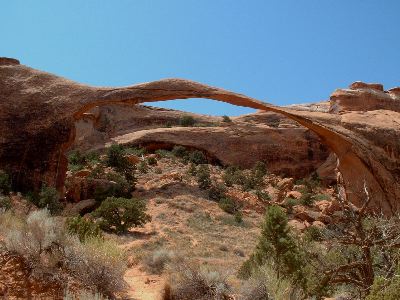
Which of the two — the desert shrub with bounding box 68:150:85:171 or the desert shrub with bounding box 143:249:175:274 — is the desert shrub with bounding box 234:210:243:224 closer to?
the desert shrub with bounding box 143:249:175:274

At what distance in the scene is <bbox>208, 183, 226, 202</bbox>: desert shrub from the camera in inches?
710

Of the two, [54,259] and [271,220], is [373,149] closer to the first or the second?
[271,220]

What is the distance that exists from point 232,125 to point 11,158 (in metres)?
17.7

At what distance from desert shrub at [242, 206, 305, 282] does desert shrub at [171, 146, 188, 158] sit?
53.0 feet

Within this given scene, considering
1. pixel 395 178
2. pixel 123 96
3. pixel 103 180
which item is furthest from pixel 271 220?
pixel 103 180

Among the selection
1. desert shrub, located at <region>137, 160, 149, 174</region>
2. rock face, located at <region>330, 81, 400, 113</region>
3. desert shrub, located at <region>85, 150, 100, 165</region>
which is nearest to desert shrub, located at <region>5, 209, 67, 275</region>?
desert shrub, located at <region>137, 160, 149, 174</region>

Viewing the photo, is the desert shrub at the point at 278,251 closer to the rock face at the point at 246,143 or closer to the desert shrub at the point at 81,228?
the desert shrub at the point at 81,228

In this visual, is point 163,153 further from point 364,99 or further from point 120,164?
point 364,99

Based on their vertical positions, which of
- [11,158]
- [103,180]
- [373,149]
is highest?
[373,149]

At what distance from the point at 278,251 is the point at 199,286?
9.95ft

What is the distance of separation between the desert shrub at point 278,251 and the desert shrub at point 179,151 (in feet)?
53.0

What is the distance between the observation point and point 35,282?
4.86m

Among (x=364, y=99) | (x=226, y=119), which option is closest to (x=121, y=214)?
(x=364, y=99)

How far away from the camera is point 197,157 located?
24.9 m
